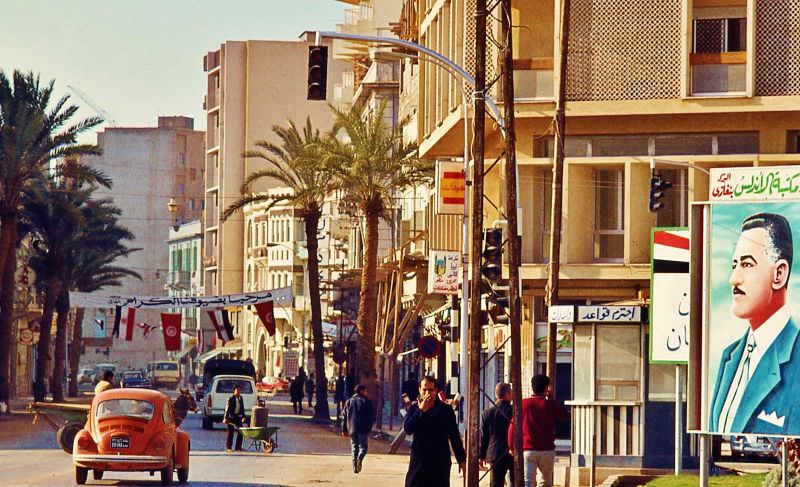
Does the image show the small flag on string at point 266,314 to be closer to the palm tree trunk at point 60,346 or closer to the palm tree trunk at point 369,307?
the palm tree trunk at point 369,307

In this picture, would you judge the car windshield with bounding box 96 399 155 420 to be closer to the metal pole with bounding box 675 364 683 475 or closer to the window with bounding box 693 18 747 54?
the metal pole with bounding box 675 364 683 475

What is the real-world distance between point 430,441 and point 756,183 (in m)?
4.44

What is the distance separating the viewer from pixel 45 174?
6369cm

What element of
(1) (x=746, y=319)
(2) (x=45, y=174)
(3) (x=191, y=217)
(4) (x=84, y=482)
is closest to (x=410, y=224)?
(2) (x=45, y=174)

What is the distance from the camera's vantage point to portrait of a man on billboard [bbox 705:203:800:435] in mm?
17578

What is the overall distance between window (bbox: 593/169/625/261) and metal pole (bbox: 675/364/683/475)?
Answer: 14.6m

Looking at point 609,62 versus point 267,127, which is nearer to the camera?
point 609,62

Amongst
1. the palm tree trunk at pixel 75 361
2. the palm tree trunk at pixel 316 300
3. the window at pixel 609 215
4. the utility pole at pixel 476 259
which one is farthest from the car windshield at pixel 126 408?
the palm tree trunk at pixel 75 361

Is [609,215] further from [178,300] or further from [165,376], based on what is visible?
[165,376]

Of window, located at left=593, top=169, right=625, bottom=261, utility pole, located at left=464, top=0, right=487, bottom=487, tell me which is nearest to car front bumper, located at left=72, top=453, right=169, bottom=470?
utility pole, located at left=464, top=0, right=487, bottom=487

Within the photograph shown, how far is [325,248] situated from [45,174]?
52.1 meters

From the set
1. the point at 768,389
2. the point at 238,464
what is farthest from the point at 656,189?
the point at 768,389

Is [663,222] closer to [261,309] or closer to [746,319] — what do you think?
[746,319]

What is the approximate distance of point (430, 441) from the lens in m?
18.3
